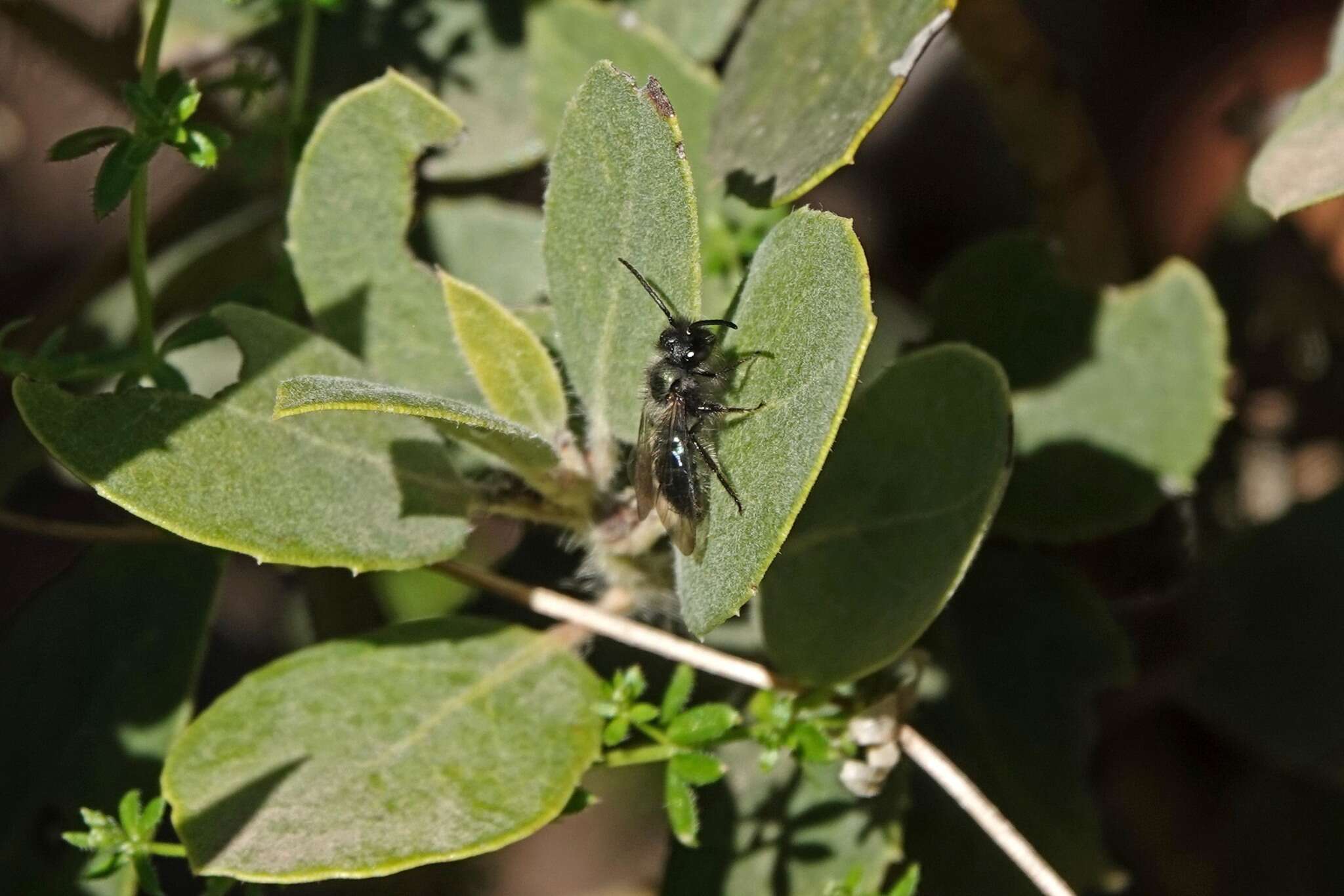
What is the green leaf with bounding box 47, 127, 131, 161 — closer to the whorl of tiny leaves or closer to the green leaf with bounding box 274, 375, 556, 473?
the green leaf with bounding box 274, 375, 556, 473

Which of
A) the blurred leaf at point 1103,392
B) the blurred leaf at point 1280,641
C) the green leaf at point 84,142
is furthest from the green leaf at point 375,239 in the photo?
the blurred leaf at point 1280,641

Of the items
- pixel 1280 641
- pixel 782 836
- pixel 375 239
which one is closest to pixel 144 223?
pixel 375 239

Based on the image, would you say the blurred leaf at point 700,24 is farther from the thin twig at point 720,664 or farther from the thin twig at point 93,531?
the thin twig at point 93,531

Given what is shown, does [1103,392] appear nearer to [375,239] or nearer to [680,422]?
[680,422]

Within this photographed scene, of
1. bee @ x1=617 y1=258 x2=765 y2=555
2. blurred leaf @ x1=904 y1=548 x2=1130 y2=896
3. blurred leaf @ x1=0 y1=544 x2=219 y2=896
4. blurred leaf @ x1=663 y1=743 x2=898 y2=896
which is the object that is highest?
bee @ x1=617 y1=258 x2=765 y2=555

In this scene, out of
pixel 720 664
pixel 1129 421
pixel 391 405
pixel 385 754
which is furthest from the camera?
pixel 1129 421

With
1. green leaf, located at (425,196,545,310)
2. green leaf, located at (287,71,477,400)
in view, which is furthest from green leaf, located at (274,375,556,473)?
green leaf, located at (425,196,545,310)
